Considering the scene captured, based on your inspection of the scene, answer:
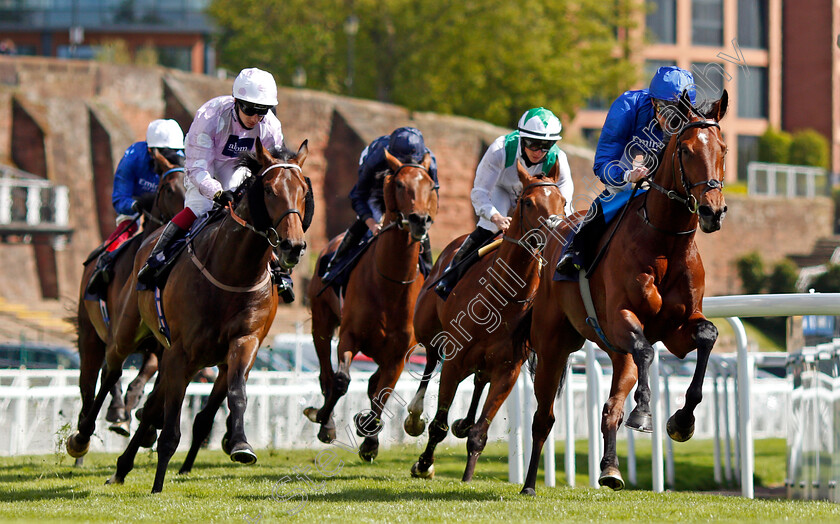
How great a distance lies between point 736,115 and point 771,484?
48690mm

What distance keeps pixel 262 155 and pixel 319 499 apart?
2357 millimetres

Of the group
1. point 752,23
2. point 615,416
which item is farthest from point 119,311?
point 752,23

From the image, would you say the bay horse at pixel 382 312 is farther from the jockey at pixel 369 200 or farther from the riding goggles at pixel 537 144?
the riding goggles at pixel 537 144

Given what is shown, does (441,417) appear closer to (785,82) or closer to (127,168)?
(127,168)

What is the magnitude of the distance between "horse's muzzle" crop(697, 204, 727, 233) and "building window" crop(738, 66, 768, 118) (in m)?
→ 55.6

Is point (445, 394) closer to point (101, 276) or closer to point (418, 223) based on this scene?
point (418, 223)

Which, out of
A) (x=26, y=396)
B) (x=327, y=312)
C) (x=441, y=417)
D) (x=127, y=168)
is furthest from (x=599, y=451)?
(x=26, y=396)

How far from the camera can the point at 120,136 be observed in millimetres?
35750

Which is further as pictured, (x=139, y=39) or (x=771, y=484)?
(x=139, y=39)

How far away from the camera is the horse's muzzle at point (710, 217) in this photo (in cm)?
672

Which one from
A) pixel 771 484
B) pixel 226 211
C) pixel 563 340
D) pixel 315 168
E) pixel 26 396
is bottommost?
pixel 771 484

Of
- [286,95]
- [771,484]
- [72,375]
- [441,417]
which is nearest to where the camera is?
[441,417]

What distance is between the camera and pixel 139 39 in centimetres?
6112

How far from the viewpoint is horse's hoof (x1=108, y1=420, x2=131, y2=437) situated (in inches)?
418
